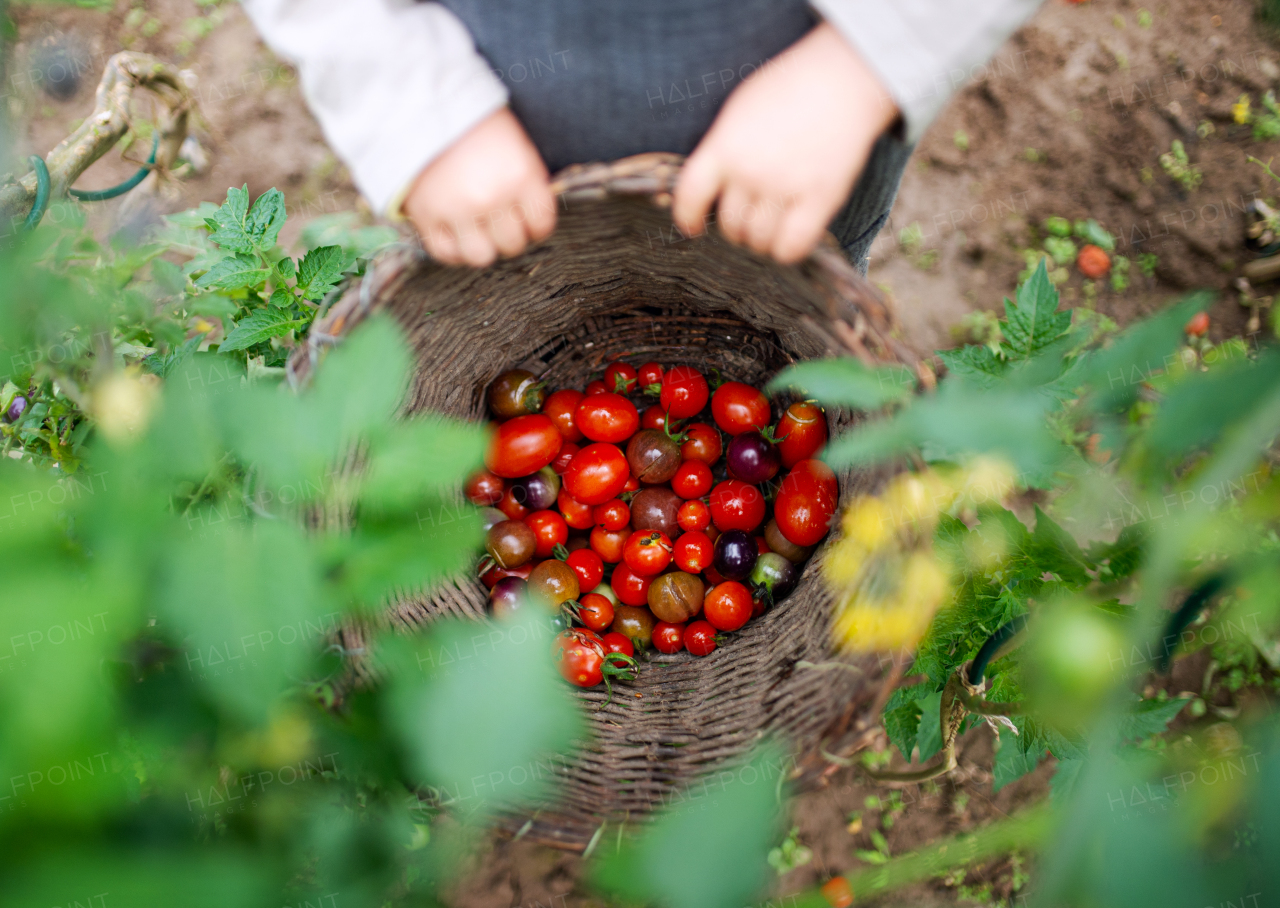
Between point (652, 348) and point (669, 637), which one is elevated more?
point (652, 348)

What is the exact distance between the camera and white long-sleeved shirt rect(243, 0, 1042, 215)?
808 millimetres

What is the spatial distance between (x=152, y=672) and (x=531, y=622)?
39 centimetres

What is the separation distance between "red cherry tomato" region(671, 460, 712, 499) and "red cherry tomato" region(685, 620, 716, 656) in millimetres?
264

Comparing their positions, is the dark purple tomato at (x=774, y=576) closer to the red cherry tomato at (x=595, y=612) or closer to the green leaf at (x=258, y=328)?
the red cherry tomato at (x=595, y=612)

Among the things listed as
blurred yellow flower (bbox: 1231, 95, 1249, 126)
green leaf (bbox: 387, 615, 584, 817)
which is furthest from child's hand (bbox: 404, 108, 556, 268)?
blurred yellow flower (bbox: 1231, 95, 1249, 126)

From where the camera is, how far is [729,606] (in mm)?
1329

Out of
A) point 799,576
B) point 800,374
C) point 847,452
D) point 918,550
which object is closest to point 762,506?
point 799,576

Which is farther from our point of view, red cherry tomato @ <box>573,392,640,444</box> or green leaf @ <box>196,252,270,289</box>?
red cherry tomato @ <box>573,392,640,444</box>

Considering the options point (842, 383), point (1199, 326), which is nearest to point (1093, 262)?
point (1199, 326)

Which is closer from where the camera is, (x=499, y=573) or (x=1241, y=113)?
(x=499, y=573)

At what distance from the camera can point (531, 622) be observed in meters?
0.31

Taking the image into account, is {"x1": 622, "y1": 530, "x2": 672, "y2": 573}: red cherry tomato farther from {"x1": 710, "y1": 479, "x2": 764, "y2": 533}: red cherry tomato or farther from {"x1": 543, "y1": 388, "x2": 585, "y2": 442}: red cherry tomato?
{"x1": 543, "y1": 388, "x2": 585, "y2": 442}: red cherry tomato

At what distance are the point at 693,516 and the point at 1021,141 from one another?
1.55 m

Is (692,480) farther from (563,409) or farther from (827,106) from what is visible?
(827,106)
